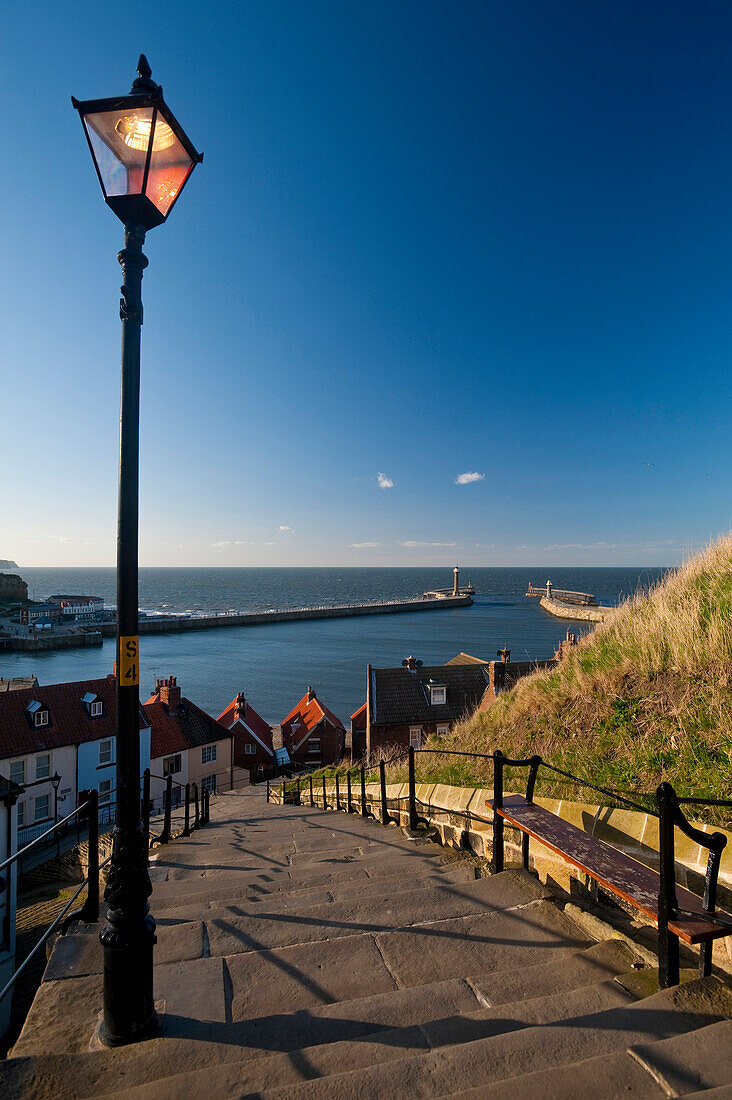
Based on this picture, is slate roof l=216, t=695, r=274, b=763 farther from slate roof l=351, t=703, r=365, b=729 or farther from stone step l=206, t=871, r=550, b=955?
stone step l=206, t=871, r=550, b=955

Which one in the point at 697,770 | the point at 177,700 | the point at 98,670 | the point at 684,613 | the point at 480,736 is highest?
the point at 684,613

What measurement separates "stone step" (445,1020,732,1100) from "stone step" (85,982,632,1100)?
1.40 ft

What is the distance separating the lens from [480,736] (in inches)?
336

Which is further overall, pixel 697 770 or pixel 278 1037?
pixel 697 770

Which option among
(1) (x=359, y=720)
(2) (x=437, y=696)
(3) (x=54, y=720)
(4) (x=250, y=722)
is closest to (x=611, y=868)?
(2) (x=437, y=696)

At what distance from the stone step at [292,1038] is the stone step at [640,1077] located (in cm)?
47

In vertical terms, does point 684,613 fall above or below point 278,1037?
above

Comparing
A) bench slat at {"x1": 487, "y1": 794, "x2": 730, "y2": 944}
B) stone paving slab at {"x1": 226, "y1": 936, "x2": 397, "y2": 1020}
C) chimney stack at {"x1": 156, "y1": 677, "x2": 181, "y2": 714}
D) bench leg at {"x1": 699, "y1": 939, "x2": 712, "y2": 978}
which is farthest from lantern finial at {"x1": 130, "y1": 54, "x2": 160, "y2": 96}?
chimney stack at {"x1": 156, "y1": 677, "x2": 181, "y2": 714}

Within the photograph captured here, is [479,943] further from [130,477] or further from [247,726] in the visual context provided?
[247,726]

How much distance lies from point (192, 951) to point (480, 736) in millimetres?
6102

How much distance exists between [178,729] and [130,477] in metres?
26.3

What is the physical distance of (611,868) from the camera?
3162mm

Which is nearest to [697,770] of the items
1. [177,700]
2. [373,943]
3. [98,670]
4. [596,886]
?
[596,886]

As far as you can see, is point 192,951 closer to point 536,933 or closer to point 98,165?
point 536,933
